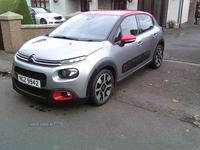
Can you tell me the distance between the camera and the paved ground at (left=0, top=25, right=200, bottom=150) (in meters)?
2.73

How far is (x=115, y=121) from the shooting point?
10.7ft

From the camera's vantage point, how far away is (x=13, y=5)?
319 inches

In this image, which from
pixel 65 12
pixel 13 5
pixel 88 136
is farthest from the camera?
pixel 65 12

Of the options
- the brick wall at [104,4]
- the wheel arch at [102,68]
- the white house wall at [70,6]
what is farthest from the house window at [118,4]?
the wheel arch at [102,68]

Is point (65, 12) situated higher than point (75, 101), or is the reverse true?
point (65, 12)

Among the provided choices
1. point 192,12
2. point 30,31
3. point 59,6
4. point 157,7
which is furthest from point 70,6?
point 30,31

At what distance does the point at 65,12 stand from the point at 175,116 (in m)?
19.5

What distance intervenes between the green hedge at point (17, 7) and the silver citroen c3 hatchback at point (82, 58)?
4.38m

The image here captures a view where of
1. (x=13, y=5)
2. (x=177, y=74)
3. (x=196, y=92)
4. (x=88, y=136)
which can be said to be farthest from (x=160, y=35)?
(x=13, y=5)

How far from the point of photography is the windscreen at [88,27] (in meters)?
3.99

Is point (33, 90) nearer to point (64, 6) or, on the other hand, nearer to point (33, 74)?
point (33, 74)

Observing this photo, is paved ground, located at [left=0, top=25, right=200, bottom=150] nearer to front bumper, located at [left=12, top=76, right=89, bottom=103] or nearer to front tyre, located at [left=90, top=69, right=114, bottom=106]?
front tyre, located at [left=90, top=69, right=114, bottom=106]

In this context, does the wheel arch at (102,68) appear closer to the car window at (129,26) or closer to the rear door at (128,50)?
the rear door at (128,50)

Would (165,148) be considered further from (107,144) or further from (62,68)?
(62,68)
